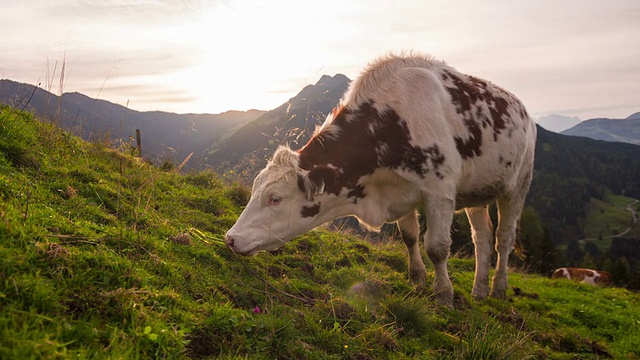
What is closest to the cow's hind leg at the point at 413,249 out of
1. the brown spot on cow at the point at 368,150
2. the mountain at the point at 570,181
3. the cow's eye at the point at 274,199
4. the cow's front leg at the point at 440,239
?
the cow's front leg at the point at 440,239

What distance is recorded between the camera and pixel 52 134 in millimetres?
5875

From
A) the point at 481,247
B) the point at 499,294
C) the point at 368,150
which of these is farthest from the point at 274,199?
the point at 499,294

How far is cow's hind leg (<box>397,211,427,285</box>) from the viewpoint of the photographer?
6375 millimetres

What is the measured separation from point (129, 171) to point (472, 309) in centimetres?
567

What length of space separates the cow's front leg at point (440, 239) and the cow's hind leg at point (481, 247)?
1629 millimetres

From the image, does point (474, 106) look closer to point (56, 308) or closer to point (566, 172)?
point (56, 308)

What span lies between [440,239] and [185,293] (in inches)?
129

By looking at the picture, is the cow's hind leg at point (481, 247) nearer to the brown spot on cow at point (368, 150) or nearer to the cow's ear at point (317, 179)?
the brown spot on cow at point (368, 150)

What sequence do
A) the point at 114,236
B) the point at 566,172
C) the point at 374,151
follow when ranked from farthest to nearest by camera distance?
the point at 566,172, the point at 374,151, the point at 114,236

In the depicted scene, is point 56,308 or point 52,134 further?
point 52,134

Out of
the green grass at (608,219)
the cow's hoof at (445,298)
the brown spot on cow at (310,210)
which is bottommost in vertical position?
the green grass at (608,219)

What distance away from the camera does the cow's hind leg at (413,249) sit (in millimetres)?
6375

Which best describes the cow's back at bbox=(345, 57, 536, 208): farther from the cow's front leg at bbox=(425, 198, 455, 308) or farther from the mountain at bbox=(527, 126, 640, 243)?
the mountain at bbox=(527, 126, 640, 243)

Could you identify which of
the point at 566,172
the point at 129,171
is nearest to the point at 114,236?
the point at 129,171
